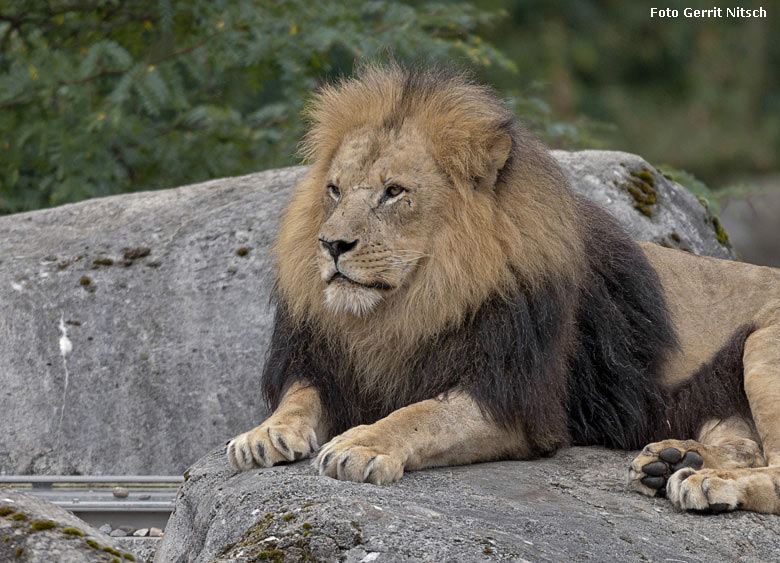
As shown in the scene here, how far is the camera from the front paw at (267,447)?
348 centimetres

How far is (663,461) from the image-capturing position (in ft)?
11.8

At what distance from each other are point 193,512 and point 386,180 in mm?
1179

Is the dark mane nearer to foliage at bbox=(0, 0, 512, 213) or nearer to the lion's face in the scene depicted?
the lion's face

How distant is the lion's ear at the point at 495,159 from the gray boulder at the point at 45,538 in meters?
1.62

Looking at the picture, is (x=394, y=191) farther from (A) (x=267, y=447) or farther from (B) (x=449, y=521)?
(B) (x=449, y=521)

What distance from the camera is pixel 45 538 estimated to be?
120 inches

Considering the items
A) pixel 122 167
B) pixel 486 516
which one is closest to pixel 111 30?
pixel 122 167

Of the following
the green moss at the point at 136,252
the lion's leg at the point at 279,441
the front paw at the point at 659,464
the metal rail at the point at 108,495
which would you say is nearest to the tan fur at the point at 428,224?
the lion's leg at the point at 279,441

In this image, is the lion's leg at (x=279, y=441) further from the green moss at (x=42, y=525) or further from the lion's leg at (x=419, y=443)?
the green moss at (x=42, y=525)

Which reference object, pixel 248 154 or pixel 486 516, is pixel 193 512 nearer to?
pixel 486 516

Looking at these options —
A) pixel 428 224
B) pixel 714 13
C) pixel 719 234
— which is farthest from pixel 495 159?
pixel 714 13

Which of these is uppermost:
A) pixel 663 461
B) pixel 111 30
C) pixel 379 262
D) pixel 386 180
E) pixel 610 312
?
pixel 111 30

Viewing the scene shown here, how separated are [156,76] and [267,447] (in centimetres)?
451

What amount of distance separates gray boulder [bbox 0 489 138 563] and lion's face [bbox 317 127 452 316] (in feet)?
3.35
